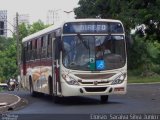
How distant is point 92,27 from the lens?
918 inches

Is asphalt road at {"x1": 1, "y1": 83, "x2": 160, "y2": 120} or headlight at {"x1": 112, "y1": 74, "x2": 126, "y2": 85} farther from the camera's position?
headlight at {"x1": 112, "y1": 74, "x2": 126, "y2": 85}

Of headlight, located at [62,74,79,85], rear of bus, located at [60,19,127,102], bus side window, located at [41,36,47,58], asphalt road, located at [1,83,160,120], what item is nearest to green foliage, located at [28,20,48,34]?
asphalt road, located at [1,83,160,120]

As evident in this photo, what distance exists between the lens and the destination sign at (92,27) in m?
23.2

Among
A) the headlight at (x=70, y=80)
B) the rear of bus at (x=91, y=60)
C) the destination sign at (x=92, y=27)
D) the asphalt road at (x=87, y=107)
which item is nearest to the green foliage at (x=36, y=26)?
the asphalt road at (x=87, y=107)

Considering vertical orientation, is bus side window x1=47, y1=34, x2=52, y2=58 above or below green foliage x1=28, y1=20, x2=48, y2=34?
below

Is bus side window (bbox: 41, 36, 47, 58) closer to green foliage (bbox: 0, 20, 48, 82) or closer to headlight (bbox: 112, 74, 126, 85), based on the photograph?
headlight (bbox: 112, 74, 126, 85)

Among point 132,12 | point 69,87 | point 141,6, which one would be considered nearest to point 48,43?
point 69,87

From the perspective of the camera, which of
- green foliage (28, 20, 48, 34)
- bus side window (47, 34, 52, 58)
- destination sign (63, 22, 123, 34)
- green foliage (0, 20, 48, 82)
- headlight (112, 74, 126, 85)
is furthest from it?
green foliage (0, 20, 48, 82)

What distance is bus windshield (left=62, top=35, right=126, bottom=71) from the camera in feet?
74.7

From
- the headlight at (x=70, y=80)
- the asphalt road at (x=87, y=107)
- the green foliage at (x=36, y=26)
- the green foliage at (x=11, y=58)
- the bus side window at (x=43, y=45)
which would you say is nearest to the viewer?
the asphalt road at (x=87, y=107)

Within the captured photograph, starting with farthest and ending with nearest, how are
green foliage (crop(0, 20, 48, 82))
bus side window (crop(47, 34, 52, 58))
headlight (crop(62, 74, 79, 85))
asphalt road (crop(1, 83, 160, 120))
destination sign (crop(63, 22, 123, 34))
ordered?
green foliage (crop(0, 20, 48, 82)), bus side window (crop(47, 34, 52, 58)), destination sign (crop(63, 22, 123, 34)), headlight (crop(62, 74, 79, 85)), asphalt road (crop(1, 83, 160, 120))

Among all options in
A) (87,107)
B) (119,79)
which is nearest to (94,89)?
(87,107)

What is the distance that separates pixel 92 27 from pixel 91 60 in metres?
1.35

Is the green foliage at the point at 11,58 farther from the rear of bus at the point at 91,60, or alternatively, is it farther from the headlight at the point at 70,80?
the headlight at the point at 70,80
